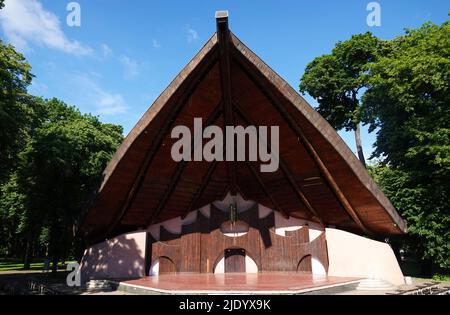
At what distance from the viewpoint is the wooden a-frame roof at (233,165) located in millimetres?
13898

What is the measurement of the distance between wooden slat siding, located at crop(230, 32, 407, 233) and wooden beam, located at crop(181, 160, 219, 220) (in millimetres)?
7967

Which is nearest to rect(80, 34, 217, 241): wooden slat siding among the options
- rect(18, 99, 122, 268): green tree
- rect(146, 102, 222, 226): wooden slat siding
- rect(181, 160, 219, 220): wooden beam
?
rect(146, 102, 222, 226): wooden slat siding

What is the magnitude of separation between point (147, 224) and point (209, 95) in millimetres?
11406

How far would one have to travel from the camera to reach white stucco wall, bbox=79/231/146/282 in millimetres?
19358

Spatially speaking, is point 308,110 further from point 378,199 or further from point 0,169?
point 0,169

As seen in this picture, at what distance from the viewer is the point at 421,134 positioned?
20188 mm

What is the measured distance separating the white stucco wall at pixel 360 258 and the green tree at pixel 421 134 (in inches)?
168

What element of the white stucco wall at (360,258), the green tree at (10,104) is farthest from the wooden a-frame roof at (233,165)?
the green tree at (10,104)

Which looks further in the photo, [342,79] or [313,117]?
[342,79]

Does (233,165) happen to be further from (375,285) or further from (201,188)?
(375,285)

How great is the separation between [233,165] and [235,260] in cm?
737

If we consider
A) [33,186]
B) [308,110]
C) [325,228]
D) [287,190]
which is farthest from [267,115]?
[33,186]

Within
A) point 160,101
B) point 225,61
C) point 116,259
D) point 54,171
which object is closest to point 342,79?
point 225,61

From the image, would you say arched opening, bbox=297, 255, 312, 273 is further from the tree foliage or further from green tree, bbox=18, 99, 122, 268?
green tree, bbox=18, 99, 122, 268
